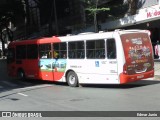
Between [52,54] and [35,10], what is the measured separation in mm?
37962

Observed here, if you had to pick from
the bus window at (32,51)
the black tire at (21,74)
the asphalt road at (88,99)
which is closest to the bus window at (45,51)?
the bus window at (32,51)

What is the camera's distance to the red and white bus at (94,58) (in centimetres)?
1848

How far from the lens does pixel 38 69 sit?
78.0 feet

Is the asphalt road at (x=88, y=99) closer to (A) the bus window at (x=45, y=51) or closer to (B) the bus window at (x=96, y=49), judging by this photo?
(B) the bus window at (x=96, y=49)

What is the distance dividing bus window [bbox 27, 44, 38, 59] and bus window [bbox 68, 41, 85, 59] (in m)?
3.25

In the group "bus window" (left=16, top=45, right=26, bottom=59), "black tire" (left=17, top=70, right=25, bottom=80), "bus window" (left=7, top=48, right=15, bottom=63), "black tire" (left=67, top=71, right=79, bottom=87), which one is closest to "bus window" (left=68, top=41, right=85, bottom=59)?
"black tire" (left=67, top=71, right=79, bottom=87)

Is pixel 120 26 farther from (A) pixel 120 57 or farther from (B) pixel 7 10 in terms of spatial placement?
(B) pixel 7 10

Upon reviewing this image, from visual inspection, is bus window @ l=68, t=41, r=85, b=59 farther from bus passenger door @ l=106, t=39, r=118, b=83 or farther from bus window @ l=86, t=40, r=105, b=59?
bus passenger door @ l=106, t=39, r=118, b=83

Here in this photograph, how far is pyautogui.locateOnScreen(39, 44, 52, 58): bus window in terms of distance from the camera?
22.8 metres

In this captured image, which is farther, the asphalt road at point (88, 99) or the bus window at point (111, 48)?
the bus window at point (111, 48)

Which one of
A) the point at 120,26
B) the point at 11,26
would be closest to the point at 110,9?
the point at 120,26

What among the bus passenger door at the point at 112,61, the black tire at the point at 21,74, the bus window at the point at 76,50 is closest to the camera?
the bus passenger door at the point at 112,61

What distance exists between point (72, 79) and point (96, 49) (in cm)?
243

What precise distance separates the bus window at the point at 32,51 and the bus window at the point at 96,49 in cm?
477
